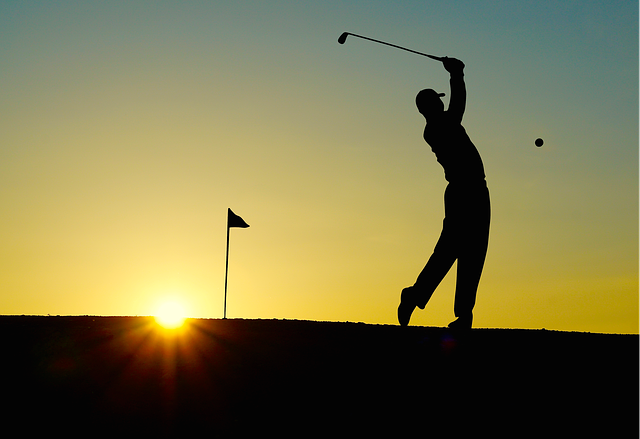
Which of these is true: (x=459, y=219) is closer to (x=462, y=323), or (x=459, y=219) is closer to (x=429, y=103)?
(x=462, y=323)

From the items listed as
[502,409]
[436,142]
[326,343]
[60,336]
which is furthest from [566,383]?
[60,336]

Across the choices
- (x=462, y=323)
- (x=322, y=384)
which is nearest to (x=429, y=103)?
(x=462, y=323)

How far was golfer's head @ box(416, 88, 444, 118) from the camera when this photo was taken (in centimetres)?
1212

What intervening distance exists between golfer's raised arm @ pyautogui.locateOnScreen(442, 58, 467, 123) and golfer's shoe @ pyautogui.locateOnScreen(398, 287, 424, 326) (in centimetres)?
263

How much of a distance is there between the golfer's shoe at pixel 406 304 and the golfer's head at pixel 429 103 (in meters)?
2.68

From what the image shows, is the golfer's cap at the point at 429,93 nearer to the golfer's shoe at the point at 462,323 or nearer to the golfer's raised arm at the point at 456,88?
the golfer's raised arm at the point at 456,88

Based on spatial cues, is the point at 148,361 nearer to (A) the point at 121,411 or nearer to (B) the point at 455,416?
(A) the point at 121,411

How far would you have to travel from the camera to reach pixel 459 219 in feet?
38.1

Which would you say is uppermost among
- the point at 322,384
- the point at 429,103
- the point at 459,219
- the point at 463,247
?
the point at 429,103

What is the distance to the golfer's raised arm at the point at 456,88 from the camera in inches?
461

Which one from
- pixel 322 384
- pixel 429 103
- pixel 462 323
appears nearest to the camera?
pixel 322 384

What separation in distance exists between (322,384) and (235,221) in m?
14.0

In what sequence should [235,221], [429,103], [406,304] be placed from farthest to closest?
[235,221] → [429,103] → [406,304]

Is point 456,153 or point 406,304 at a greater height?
point 456,153
